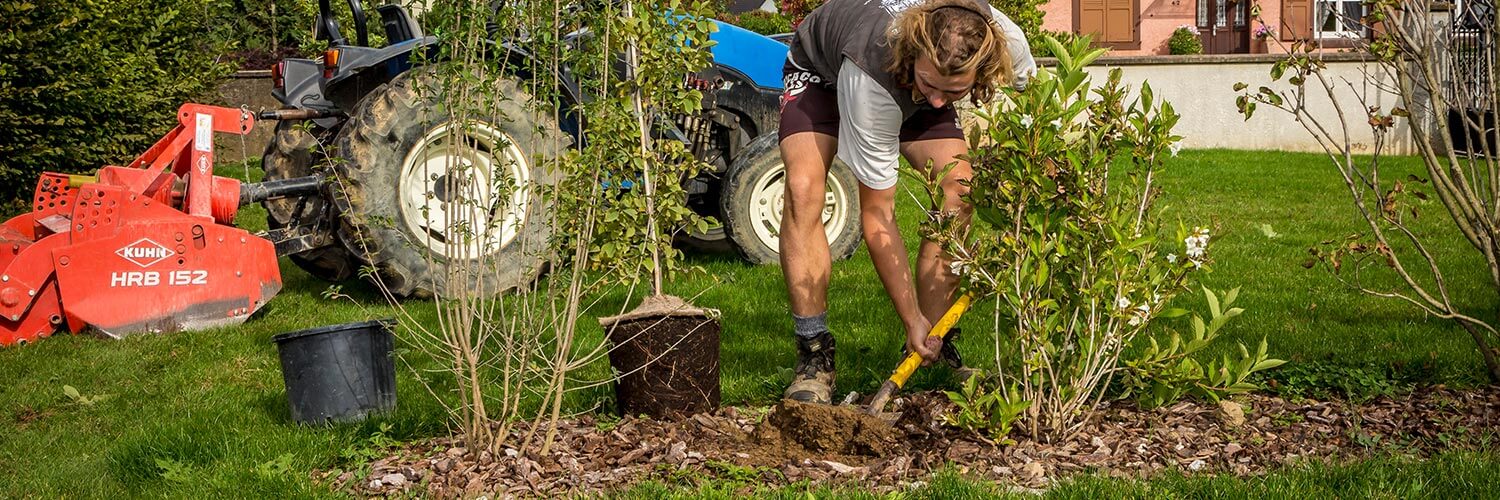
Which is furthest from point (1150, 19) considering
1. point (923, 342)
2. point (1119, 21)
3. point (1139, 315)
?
point (1139, 315)

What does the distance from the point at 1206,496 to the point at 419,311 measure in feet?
13.3

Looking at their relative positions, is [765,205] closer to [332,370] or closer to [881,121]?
[881,121]

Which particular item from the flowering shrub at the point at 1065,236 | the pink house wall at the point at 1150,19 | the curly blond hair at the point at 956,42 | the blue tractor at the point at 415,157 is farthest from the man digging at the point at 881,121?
the pink house wall at the point at 1150,19

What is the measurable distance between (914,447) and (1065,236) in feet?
2.36

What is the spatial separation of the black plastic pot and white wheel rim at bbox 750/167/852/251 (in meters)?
3.20

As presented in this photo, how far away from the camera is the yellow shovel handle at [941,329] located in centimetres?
382

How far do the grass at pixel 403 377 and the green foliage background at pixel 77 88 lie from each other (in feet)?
9.10

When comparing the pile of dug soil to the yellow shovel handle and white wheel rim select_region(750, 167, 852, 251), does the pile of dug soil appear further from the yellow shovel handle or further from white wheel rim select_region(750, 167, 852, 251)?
white wheel rim select_region(750, 167, 852, 251)

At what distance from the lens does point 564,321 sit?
12.6 feet

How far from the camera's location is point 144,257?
5.90m

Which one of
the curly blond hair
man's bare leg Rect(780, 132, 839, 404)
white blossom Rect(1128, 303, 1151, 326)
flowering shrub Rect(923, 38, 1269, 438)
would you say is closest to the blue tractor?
man's bare leg Rect(780, 132, 839, 404)

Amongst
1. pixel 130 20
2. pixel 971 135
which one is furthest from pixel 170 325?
pixel 130 20

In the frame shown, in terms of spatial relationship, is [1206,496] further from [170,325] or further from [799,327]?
[170,325]

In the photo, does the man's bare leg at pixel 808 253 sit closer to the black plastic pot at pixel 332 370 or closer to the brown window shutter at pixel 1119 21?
the black plastic pot at pixel 332 370
